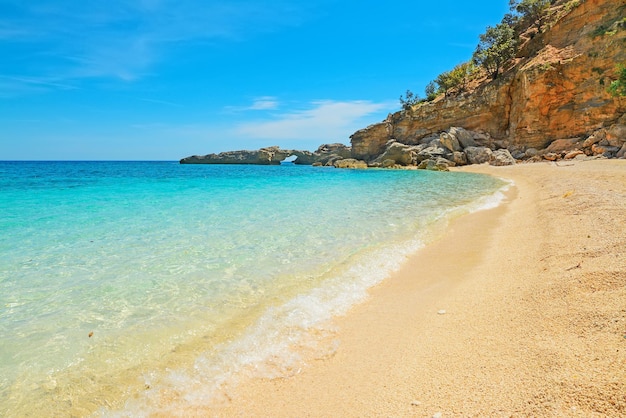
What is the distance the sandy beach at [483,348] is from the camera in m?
2.32

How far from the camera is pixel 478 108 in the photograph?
142 feet

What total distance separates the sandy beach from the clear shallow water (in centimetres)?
50

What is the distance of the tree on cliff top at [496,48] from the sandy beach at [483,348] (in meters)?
46.5

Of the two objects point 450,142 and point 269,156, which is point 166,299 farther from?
point 269,156

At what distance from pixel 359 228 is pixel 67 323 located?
23.6 feet

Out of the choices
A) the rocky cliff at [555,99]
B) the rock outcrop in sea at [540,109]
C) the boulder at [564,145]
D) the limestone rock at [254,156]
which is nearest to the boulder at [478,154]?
the rock outcrop in sea at [540,109]

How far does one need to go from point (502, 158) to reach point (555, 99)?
7723 millimetres

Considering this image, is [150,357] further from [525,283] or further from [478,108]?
[478,108]

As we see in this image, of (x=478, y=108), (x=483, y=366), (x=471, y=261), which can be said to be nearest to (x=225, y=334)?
(x=483, y=366)

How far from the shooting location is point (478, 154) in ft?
134

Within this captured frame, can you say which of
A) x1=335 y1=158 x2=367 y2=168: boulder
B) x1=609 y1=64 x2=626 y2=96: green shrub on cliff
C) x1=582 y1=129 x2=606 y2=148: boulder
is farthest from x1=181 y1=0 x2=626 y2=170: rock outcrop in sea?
x1=609 y1=64 x2=626 y2=96: green shrub on cliff

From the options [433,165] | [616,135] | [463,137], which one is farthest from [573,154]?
[463,137]

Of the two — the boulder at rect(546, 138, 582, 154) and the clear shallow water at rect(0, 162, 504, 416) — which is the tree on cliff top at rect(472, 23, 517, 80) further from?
the clear shallow water at rect(0, 162, 504, 416)

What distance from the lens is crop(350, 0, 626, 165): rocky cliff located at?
95.2 feet
